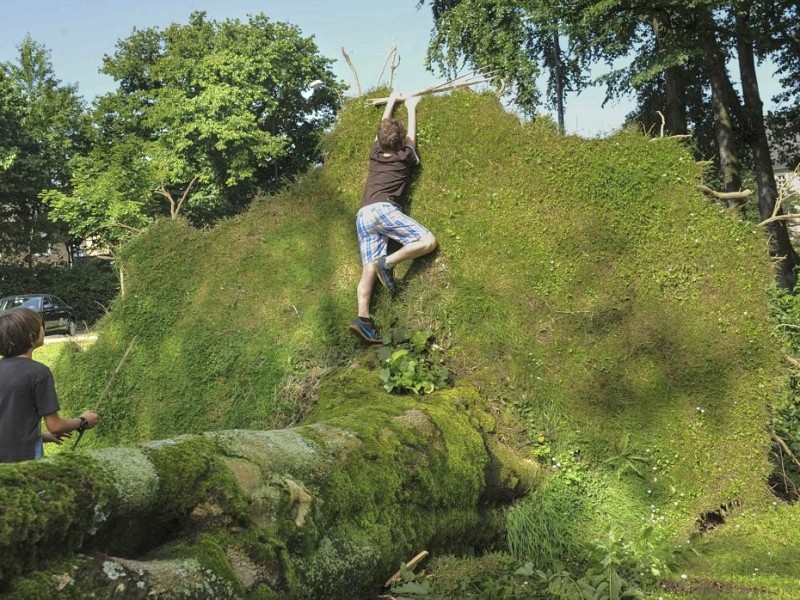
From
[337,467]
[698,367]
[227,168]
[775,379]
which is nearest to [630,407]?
[698,367]

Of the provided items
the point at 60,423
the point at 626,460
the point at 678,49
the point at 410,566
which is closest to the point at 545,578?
the point at 410,566

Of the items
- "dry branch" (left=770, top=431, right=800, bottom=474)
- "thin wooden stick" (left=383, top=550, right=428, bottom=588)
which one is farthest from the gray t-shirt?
"dry branch" (left=770, top=431, right=800, bottom=474)

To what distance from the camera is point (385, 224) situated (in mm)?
7297

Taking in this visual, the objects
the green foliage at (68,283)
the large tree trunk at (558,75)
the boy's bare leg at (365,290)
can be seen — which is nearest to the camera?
the boy's bare leg at (365,290)

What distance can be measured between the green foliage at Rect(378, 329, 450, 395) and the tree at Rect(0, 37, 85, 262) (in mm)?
36283

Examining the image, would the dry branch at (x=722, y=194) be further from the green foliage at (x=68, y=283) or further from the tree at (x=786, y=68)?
the green foliage at (x=68, y=283)

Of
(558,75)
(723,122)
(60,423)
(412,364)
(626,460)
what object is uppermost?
(558,75)

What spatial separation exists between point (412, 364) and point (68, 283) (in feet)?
122

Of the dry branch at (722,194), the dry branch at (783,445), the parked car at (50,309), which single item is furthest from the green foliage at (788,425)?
the parked car at (50,309)

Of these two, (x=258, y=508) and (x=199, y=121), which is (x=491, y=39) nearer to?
(x=199, y=121)

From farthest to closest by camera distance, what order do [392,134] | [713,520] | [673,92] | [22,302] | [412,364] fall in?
[22,302]
[673,92]
[392,134]
[713,520]
[412,364]

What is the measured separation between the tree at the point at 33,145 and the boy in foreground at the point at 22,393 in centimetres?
3728

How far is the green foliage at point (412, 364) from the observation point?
6453 mm

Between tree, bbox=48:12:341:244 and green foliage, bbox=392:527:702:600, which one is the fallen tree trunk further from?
tree, bbox=48:12:341:244
